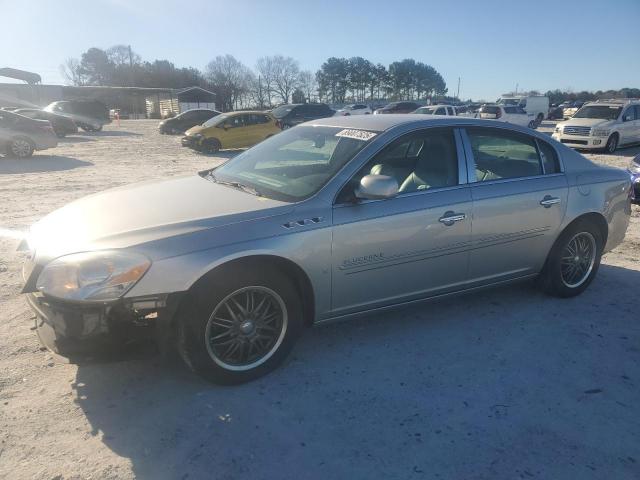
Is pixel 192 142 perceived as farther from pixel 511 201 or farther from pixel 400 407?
pixel 400 407

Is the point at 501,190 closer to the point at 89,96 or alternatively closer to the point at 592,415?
the point at 592,415

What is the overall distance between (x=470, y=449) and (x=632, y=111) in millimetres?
18829

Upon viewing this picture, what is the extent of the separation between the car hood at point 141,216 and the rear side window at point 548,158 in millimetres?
2478

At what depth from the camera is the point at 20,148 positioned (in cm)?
1501

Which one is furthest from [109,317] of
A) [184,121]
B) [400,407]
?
[184,121]

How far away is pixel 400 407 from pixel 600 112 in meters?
18.2

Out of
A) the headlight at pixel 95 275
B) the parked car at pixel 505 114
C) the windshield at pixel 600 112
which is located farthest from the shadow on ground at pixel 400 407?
the parked car at pixel 505 114

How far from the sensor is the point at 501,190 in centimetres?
389

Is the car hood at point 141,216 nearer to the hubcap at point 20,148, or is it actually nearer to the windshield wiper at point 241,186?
the windshield wiper at point 241,186

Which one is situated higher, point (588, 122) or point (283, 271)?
point (588, 122)

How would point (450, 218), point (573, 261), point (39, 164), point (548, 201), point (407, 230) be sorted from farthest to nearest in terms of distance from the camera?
point (39, 164) < point (573, 261) < point (548, 201) < point (450, 218) < point (407, 230)

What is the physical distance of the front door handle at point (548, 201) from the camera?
161 inches

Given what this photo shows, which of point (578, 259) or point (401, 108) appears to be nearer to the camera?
point (578, 259)

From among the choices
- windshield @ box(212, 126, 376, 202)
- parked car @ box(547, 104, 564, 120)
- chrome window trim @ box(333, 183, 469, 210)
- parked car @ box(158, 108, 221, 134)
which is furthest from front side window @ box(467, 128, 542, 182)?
parked car @ box(547, 104, 564, 120)
